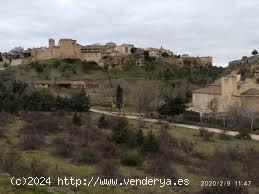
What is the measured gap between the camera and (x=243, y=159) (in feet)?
74.1

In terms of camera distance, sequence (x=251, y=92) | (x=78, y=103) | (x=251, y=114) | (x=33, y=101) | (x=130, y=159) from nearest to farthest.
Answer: (x=130, y=159) < (x=251, y=114) < (x=33, y=101) < (x=78, y=103) < (x=251, y=92)

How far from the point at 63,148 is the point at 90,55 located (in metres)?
62.7

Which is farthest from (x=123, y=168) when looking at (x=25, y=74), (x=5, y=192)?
(x=25, y=74)

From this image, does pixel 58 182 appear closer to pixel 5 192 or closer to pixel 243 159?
pixel 5 192

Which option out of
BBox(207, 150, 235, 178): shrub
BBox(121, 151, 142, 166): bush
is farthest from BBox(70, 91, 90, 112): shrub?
BBox(207, 150, 235, 178): shrub

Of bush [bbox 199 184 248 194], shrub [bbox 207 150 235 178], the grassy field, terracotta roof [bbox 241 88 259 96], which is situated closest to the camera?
bush [bbox 199 184 248 194]

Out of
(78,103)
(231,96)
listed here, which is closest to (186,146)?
(78,103)

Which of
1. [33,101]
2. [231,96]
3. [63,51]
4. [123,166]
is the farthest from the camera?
[63,51]

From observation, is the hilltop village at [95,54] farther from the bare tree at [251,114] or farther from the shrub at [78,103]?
the bare tree at [251,114]

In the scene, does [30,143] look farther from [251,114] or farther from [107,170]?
[251,114]

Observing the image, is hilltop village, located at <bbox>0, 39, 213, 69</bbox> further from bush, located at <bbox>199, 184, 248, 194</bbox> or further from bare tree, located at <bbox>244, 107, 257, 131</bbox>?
bush, located at <bbox>199, 184, 248, 194</bbox>

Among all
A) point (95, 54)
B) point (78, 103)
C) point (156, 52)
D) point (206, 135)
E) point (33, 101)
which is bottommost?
point (206, 135)

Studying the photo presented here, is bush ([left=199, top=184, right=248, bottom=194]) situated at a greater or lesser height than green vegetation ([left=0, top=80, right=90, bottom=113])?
lesser

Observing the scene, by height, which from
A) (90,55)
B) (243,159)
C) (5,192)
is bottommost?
(243,159)
